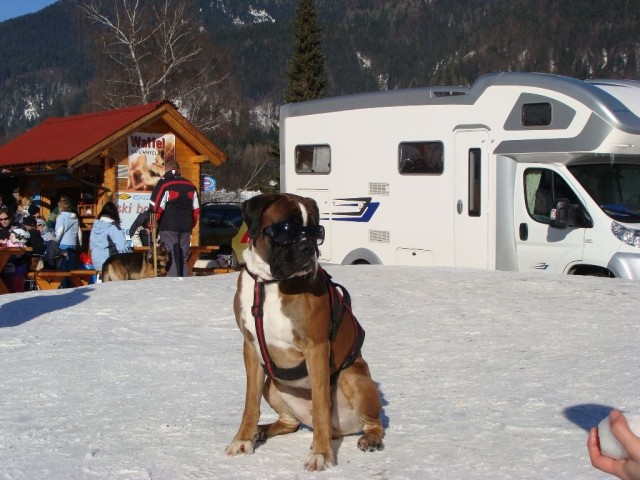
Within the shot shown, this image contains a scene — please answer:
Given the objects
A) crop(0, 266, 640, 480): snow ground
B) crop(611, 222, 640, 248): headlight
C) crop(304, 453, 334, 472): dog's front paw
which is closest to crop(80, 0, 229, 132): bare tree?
crop(0, 266, 640, 480): snow ground

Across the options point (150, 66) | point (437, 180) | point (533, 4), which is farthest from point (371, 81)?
point (437, 180)

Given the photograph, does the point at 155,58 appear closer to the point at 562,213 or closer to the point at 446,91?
the point at 446,91

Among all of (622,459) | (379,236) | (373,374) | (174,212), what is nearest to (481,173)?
(379,236)

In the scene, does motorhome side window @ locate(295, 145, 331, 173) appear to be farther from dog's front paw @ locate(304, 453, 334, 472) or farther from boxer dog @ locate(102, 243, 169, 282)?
dog's front paw @ locate(304, 453, 334, 472)

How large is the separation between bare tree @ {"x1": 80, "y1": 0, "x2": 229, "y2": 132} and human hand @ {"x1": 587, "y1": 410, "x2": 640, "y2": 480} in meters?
31.5

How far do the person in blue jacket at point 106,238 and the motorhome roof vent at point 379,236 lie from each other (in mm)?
3779

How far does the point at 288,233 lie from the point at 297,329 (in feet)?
1.46

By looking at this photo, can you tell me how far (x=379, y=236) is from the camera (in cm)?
1268

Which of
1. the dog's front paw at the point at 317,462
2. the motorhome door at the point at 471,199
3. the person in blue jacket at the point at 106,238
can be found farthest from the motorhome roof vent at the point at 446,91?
the dog's front paw at the point at 317,462

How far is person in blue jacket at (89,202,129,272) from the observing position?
12.9 meters

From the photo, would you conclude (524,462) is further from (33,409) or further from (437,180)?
(437,180)

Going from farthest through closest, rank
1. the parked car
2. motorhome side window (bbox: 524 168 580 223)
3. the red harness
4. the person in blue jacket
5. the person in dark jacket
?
the parked car → the person in blue jacket → the person in dark jacket → motorhome side window (bbox: 524 168 580 223) → the red harness

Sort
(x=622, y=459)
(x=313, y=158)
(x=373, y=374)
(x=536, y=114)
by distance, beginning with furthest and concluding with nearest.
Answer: (x=313, y=158), (x=536, y=114), (x=373, y=374), (x=622, y=459)

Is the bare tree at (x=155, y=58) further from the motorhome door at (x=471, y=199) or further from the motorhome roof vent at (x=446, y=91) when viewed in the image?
the motorhome door at (x=471, y=199)
